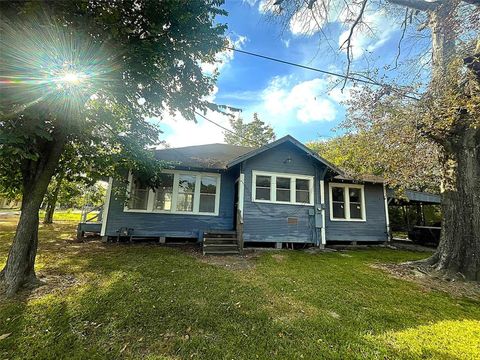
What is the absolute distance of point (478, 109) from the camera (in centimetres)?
548

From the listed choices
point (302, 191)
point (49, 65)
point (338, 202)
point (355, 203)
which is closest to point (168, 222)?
point (302, 191)

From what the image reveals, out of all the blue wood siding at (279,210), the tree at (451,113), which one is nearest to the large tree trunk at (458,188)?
the tree at (451,113)

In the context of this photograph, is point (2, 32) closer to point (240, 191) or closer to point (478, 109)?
point (240, 191)

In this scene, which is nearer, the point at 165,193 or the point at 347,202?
the point at 165,193

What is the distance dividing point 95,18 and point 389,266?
1027 centimetres

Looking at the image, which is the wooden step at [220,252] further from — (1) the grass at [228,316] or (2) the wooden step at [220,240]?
(1) the grass at [228,316]

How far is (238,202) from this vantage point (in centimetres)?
968

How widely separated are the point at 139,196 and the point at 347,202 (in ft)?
33.6

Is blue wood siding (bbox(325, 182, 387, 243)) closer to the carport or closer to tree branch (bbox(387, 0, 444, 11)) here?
the carport

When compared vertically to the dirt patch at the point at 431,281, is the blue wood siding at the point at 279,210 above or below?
above

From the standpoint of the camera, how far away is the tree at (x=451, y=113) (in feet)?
18.7

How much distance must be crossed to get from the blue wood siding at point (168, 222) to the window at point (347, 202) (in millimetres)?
5430

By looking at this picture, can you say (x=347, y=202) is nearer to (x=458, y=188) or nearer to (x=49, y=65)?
(x=458, y=188)

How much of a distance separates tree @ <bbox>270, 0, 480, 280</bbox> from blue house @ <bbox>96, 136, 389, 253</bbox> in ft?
12.6
